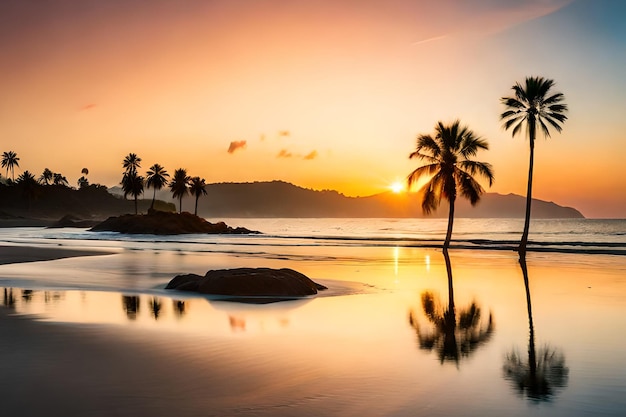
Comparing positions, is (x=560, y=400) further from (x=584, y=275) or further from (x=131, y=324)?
(x=584, y=275)

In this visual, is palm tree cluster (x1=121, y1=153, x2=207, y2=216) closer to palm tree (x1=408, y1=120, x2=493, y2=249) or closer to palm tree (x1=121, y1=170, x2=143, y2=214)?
palm tree (x1=121, y1=170, x2=143, y2=214)

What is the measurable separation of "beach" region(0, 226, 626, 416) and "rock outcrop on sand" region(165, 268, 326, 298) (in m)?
0.66

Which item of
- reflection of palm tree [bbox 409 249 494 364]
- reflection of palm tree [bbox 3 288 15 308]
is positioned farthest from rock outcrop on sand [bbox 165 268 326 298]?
reflection of palm tree [bbox 3 288 15 308]

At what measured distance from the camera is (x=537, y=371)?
895 centimetres

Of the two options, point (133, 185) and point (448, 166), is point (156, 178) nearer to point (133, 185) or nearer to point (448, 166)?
point (133, 185)

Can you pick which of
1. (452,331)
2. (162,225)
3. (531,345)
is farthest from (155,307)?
(162,225)

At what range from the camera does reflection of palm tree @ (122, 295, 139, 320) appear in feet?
46.4

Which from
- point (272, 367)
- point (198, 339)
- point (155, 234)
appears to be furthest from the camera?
point (155, 234)

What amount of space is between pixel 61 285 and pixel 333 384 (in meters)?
14.8

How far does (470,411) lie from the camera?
695 cm

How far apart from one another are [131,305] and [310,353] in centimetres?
731

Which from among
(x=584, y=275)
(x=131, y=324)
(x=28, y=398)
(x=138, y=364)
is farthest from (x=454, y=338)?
(x=584, y=275)

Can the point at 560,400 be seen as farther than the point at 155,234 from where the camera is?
No

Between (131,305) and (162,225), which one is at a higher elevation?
(162,225)
